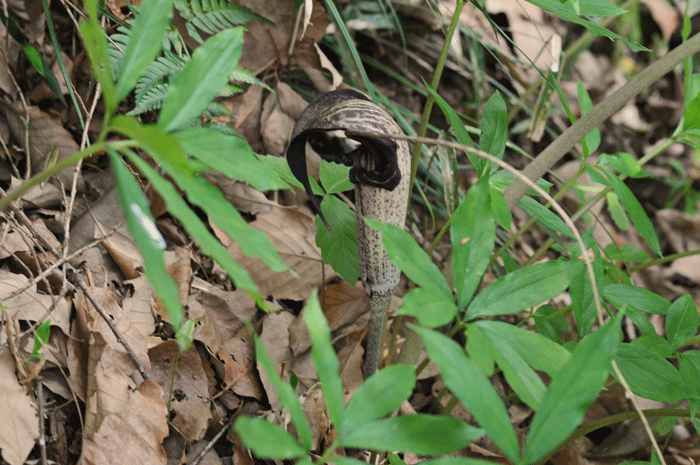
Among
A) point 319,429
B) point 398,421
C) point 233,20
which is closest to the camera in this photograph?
point 398,421

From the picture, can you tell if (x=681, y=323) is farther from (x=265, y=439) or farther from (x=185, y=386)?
(x=185, y=386)

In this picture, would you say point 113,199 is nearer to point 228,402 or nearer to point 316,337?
point 228,402

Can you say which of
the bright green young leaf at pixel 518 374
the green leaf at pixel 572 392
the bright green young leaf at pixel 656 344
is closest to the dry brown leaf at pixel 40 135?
the bright green young leaf at pixel 518 374

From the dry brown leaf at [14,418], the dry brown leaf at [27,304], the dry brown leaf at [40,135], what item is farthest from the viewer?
the dry brown leaf at [40,135]

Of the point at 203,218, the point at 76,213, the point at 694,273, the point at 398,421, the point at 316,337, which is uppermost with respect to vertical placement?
the point at 316,337

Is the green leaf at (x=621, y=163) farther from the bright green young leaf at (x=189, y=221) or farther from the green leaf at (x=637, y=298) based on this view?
the bright green young leaf at (x=189, y=221)

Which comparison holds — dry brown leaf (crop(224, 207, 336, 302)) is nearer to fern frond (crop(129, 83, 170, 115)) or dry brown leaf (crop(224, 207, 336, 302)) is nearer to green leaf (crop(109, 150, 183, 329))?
fern frond (crop(129, 83, 170, 115))

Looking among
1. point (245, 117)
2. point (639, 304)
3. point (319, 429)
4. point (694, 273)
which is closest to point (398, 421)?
point (319, 429)
